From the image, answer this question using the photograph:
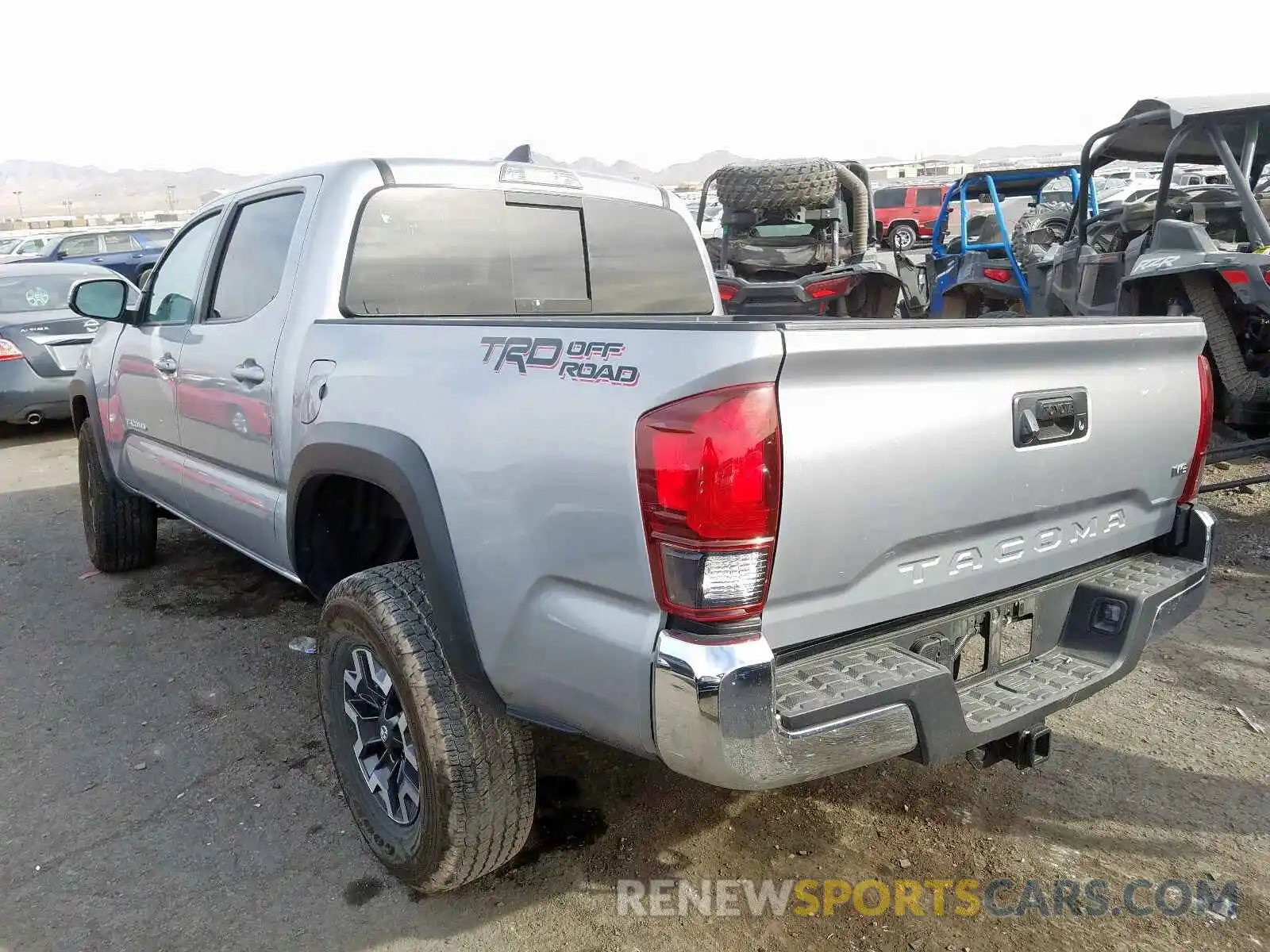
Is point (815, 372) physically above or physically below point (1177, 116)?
below

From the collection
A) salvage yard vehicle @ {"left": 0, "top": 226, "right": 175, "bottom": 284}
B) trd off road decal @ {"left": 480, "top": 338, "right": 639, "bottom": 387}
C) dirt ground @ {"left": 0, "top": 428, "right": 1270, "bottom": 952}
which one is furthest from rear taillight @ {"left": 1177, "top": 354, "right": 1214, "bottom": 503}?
salvage yard vehicle @ {"left": 0, "top": 226, "right": 175, "bottom": 284}

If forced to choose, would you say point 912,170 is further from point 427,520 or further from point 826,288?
point 427,520

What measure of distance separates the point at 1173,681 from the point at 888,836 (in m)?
1.67

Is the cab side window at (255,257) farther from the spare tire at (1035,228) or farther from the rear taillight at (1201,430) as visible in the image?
the spare tire at (1035,228)

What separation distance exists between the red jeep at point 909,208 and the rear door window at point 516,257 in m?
23.9

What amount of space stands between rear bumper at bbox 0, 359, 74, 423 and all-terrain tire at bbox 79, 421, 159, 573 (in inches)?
162

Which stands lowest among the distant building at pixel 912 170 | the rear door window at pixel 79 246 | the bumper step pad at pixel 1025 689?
the bumper step pad at pixel 1025 689

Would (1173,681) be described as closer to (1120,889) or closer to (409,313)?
(1120,889)

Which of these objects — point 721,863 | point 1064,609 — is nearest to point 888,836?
point 721,863

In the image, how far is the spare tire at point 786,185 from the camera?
1070 centimetres

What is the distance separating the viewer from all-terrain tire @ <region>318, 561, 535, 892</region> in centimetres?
232

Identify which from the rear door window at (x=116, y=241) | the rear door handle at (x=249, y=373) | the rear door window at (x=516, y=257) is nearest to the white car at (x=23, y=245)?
the rear door window at (x=116, y=241)

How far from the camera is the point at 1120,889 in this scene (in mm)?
2547

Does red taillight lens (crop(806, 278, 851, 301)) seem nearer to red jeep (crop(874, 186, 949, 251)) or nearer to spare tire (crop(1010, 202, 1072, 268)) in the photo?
spare tire (crop(1010, 202, 1072, 268))
